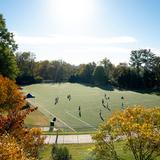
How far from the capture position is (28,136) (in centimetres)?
2552

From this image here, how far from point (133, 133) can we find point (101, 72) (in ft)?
374

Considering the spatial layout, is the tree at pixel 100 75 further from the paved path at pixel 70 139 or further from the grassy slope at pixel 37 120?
the paved path at pixel 70 139

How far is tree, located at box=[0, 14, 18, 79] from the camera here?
5354 centimetres

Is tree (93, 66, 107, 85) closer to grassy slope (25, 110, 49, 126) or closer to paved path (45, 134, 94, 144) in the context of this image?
grassy slope (25, 110, 49, 126)

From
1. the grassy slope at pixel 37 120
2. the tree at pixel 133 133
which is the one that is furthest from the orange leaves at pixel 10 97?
the tree at pixel 133 133

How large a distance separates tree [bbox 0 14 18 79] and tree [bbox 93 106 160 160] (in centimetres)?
3157

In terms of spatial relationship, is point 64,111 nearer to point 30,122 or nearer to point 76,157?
point 30,122

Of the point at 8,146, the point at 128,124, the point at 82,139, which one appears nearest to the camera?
the point at 8,146

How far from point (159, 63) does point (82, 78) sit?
102ft

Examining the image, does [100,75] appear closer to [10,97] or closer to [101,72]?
[101,72]

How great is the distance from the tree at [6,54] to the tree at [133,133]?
104 ft

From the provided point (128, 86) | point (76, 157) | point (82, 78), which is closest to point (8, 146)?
point (76, 157)

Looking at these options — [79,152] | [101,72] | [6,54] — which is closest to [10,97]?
[6,54]

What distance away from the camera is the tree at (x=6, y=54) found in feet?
176
